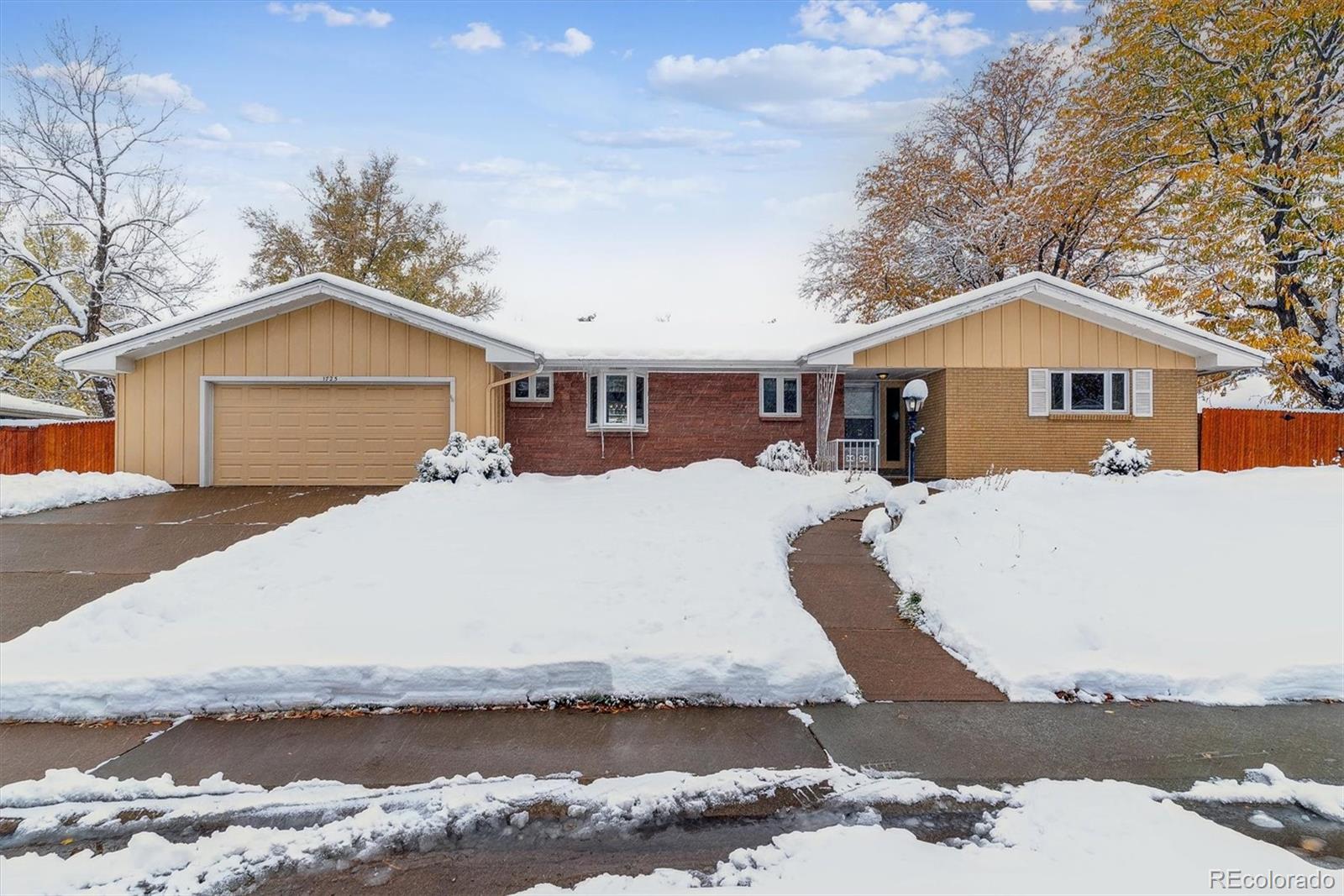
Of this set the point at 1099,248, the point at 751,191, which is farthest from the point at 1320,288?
the point at 751,191

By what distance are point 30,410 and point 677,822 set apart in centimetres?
2873

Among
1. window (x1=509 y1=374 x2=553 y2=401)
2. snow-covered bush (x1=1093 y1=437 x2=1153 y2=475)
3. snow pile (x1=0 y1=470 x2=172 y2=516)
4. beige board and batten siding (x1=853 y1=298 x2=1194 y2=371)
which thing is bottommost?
snow pile (x1=0 y1=470 x2=172 y2=516)

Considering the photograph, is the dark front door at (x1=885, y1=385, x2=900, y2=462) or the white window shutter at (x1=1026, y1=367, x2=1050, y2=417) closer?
the white window shutter at (x1=1026, y1=367, x2=1050, y2=417)

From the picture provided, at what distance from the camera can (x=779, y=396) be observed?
15648 millimetres

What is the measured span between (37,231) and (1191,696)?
30.8m

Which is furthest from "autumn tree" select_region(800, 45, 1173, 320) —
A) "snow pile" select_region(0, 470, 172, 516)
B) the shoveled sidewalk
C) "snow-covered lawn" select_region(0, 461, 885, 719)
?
"snow pile" select_region(0, 470, 172, 516)

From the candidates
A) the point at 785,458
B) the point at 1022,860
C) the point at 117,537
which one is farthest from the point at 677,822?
the point at 785,458

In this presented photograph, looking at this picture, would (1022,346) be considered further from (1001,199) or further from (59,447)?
(59,447)

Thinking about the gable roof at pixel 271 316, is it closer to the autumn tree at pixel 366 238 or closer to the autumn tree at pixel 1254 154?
the autumn tree at pixel 366 238

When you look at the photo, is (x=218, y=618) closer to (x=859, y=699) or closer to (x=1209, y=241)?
(x=859, y=699)

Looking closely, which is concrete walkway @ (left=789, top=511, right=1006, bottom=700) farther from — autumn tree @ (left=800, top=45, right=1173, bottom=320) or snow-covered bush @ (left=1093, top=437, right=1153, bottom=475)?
autumn tree @ (left=800, top=45, right=1173, bottom=320)

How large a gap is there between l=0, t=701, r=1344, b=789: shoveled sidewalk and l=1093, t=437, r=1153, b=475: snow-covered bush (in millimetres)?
8903

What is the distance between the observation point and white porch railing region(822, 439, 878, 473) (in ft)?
49.1

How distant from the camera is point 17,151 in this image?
1950 centimetres
